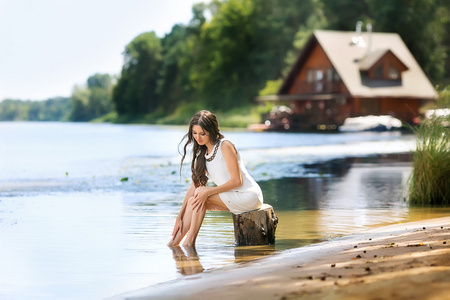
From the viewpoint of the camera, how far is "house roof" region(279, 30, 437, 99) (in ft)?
198

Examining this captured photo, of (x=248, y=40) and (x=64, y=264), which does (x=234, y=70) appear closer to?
(x=248, y=40)

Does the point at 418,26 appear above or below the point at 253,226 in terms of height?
above

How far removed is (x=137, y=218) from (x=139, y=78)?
387ft

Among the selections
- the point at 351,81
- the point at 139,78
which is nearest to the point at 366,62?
the point at 351,81

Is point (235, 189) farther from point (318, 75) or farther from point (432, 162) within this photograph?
point (318, 75)

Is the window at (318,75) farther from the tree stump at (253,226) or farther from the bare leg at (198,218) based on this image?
the bare leg at (198,218)

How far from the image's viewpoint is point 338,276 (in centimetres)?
611

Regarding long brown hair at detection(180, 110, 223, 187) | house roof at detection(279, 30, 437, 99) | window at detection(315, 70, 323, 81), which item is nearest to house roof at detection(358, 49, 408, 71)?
house roof at detection(279, 30, 437, 99)

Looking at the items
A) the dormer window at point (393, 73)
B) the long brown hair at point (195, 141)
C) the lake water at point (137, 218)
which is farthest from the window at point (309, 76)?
the long brown hair at point (195, 141)

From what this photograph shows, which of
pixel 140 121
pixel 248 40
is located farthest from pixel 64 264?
pixel 140 121

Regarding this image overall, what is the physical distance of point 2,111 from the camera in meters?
194

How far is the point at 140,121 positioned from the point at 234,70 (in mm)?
33736

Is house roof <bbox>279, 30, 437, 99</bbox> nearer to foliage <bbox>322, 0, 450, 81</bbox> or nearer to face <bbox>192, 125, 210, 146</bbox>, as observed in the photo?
foliage <bbox>322, 0, 450, 81</bbox>

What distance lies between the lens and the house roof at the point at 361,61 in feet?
198
